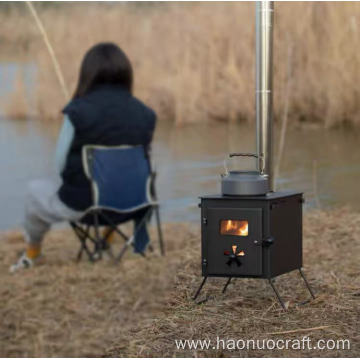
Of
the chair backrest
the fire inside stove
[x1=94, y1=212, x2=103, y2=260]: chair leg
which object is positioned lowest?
[x1=94, y1=212, x2=103, y2=260]: chair leg

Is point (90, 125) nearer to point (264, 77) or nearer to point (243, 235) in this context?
point (264, 77)

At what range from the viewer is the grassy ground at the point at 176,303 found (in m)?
2.41

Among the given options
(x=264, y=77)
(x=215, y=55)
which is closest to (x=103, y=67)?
(x=264, y=77)

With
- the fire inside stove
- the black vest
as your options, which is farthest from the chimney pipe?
the black vest

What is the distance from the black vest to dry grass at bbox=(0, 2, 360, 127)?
174 centimetres

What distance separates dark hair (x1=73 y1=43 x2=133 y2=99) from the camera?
409 centimetres

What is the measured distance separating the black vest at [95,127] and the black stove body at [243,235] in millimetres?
1721

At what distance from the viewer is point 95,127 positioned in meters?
4.03

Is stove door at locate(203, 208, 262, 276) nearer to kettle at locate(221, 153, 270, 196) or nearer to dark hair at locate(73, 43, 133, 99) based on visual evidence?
kettle at locate(221, 153, 270, 196)

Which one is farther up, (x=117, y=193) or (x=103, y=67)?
(x=103, y=67)

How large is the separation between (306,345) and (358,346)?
15 centimetres

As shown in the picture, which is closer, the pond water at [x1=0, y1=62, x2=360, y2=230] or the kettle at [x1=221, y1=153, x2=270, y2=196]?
the kettle at [x1=221, y1=153, x2=270, y2=196]

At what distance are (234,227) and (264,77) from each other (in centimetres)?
52

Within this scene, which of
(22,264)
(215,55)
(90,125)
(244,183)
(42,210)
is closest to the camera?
(244,183)
